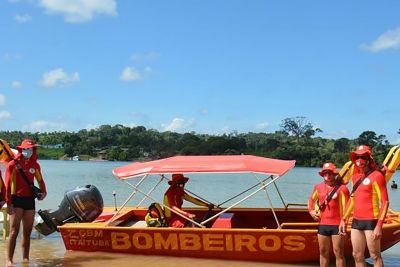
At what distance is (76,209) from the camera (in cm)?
999

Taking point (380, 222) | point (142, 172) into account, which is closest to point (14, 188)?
point (142, 172)

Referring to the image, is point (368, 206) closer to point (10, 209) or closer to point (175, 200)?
point (175, 200)

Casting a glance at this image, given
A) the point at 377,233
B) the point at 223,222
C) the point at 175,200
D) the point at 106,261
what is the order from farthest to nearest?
the point at 175,200 → the point at 223,222 → the point at 106,261 → the point at 377,233

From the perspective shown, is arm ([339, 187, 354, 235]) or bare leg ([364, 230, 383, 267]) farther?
arm ([339, 187, 354, 235])

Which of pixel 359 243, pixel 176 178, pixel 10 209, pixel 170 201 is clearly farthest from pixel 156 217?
pixel 359 243

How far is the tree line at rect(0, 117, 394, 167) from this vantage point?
85.2 m

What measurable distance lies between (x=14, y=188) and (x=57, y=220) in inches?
95.8

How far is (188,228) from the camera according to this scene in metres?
9.02

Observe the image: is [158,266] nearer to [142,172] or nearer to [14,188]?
[142,172]

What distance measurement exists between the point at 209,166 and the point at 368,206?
3520 mm

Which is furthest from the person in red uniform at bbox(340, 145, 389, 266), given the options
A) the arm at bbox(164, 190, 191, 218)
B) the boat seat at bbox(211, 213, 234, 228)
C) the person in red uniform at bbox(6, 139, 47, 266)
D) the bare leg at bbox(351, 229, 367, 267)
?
the person in red uniform at bbox(6, 139, 47, 266)

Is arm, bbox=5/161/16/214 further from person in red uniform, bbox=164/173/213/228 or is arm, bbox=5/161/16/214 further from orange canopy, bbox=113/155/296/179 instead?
person in red uniform, bbox=164/173/213/228

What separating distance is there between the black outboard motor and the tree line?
219 ft

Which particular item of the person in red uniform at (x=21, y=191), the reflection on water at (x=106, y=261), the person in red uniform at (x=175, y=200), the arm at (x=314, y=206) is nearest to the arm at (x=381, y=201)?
the arm at (x=314, y=206)
